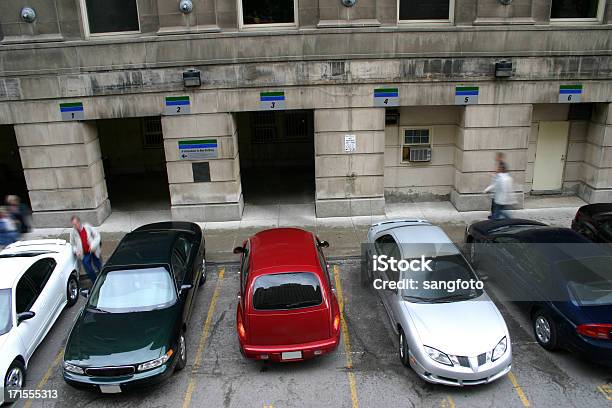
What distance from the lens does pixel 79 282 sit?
10.4 m

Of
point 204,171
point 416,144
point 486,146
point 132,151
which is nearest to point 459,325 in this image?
point 486,146

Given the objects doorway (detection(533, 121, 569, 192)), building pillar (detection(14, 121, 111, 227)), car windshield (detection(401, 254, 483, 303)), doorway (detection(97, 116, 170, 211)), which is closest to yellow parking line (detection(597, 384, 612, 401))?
car windshield (detection(401, 254, 483, 303))

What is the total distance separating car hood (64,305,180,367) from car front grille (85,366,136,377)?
57mm

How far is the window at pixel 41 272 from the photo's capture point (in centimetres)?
869

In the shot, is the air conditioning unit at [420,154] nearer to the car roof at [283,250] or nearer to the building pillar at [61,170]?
the car roof at [283,250]

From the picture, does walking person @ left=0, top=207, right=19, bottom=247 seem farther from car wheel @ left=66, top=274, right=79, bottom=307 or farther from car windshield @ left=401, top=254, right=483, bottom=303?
car windshield @ left=401, top=254, right=483, bottom=303

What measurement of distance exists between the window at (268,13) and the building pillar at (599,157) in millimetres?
8934

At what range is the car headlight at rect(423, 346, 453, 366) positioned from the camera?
690 centimetres

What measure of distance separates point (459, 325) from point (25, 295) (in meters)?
7.13

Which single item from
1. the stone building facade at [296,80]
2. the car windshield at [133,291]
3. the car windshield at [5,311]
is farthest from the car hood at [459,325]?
the stone building facade at [296,80]

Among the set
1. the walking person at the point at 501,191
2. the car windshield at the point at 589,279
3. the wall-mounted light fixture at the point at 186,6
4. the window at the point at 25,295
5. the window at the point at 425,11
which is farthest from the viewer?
the window at the point at 425,11

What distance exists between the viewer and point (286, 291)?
7.52 meters

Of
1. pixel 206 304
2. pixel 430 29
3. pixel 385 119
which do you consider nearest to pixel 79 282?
pixel 206 304

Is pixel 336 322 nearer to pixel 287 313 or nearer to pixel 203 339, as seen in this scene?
pixel 287 313
